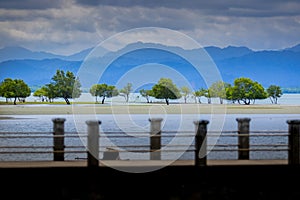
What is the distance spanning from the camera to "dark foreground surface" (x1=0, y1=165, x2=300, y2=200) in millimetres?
13469

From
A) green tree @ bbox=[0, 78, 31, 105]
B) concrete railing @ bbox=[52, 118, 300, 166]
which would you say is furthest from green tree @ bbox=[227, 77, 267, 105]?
concrete railing @ bbox=[52, 118, 300, 166]

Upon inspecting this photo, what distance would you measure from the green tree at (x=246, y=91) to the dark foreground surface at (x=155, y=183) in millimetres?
86667

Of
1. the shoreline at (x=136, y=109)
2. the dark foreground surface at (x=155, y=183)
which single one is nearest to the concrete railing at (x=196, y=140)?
the dark foreground surface at (x=155, y=183)

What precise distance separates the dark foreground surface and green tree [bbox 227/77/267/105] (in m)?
86.7

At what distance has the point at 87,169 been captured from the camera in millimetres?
13555

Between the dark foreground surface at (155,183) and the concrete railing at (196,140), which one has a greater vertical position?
the concrete railing at (196,140)

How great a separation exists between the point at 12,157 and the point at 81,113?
9014cm

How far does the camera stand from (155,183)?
13.8 metres

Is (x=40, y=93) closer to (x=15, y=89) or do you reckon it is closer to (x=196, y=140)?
(x=15, y=89)

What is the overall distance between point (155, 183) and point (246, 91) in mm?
88066

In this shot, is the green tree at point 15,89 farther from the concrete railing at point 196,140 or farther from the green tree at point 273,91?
the concrete railing at point 196,140

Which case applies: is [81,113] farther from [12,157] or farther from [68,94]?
[12,157]

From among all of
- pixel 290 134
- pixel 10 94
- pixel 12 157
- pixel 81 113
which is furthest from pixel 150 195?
pixel 81 113

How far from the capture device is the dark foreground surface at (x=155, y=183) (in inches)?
530
